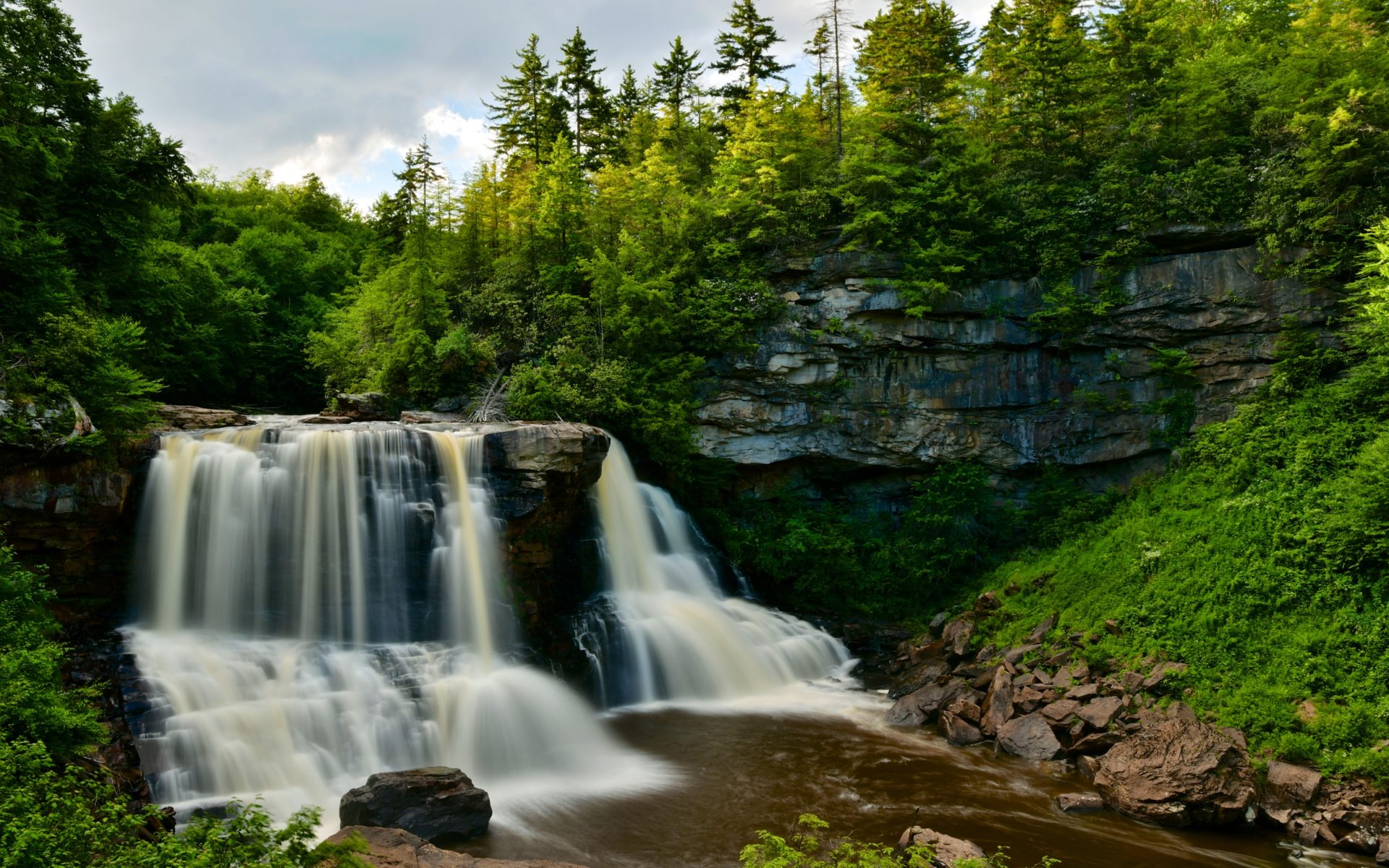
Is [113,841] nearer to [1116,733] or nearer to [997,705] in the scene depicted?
[997,705]

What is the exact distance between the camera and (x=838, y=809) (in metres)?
10.9

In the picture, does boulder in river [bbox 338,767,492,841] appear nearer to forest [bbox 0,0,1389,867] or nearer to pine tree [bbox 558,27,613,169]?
forest [bbox 0,0,1389,867]

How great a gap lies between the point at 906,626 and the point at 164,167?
840 inches

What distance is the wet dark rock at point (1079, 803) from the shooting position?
1090 cm

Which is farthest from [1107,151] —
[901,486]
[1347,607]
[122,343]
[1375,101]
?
[122,343]

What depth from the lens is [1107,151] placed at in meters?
22.1

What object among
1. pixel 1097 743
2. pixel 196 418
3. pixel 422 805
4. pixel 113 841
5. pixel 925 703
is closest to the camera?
pixel 113 841

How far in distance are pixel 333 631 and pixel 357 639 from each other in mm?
446

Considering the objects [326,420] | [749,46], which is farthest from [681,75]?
[326,420]

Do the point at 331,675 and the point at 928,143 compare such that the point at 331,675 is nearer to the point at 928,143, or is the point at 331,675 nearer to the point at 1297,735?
the point at 1297,735

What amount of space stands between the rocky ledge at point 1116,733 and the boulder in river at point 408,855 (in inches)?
327

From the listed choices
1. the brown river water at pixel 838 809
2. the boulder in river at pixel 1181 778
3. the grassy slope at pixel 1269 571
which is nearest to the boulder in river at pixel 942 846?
the brown river water at pixel 838 809

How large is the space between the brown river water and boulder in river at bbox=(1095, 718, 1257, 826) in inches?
10.3

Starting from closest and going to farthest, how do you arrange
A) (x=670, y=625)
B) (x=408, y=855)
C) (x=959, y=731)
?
1. (x=408, y=855)
2. (x=959, y=731)
3. (x=670, y=625)
